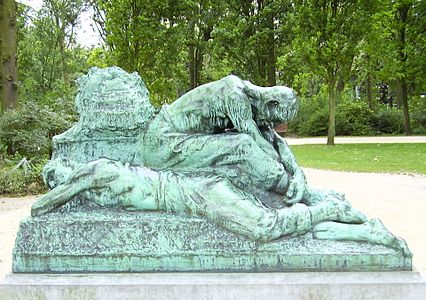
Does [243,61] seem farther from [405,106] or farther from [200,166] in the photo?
[200,166]

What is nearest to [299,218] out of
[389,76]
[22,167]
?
[22,167]

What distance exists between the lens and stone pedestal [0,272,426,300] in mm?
2938

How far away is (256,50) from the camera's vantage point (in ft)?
79.0

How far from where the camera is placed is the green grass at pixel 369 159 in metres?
12.3

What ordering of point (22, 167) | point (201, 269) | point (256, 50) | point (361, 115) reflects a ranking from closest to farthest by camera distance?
point (201, 269)
point (22, 167)
point (256, 50)
point (361, 115)

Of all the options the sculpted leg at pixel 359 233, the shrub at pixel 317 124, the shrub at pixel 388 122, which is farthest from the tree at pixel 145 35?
the sculpted leg at pixel 359 233

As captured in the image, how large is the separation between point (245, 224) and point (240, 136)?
57 centimetres

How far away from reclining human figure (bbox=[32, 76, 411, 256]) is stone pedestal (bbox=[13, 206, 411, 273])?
8cm

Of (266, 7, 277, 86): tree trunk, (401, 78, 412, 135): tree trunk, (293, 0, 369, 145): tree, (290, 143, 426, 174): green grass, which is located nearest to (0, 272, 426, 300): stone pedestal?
(290, 143, 426, 174): green grass

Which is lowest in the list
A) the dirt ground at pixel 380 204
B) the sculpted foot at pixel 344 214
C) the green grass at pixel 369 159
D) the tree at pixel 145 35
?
the dirt ground at pixel 380 204

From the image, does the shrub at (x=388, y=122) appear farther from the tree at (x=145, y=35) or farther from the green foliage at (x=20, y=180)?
the green foliage at (x=20, y=180)

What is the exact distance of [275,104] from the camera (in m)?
3.49

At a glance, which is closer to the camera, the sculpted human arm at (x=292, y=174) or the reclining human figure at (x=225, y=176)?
the reclining human figure at (x=225, y=176)

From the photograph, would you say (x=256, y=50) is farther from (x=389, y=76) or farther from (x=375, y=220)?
(x=375, y=220)
